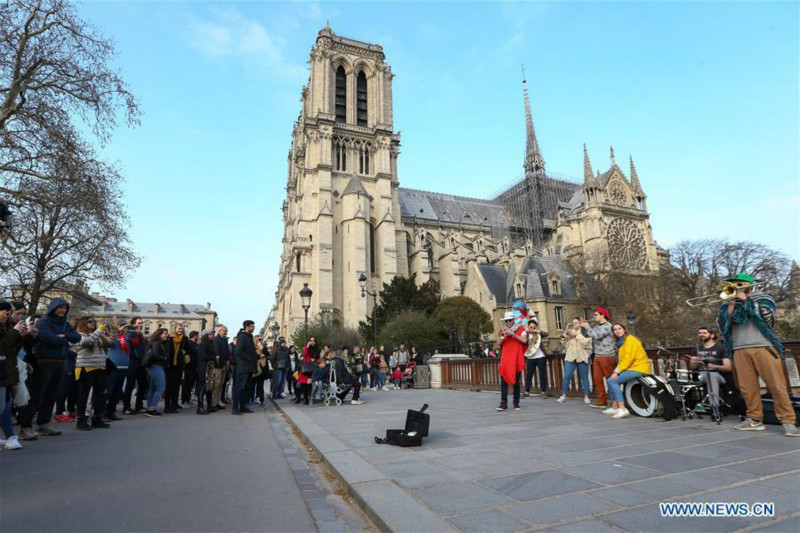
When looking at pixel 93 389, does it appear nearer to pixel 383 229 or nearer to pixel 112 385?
→ pixel 112 385

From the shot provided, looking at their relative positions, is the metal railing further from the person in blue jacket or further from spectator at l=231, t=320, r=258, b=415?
the person in blue jacket

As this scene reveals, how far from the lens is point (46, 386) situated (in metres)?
6.26

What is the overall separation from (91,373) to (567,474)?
23.9ft

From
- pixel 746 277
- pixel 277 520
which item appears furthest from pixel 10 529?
pixel 746 277

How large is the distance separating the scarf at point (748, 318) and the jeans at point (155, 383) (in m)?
10.00

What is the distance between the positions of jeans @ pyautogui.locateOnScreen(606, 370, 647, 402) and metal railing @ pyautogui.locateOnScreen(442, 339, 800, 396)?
63.2 inches

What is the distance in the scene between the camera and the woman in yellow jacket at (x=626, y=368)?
6.62m

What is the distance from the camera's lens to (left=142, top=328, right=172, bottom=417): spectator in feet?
29.3

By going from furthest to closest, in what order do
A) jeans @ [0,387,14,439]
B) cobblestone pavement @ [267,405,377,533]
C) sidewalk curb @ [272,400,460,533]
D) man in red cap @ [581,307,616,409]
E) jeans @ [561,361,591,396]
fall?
jeans @ [561,361,591,396]
man in red cap @ [581,307,616,409]
jeans @ [0,387,14,439]
cobblestone pavement @ [267,405,377,533]
sidewalk curb @ [272,400,460,533]

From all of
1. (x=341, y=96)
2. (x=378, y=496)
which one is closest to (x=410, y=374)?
(x=378, y=496)

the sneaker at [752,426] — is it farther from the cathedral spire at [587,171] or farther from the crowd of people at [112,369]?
the cathedral spire at [587,171]

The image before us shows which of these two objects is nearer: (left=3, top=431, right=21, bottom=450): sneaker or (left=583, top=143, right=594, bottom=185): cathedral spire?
(left=3, top=431, right=21, bottom=450): sneaker

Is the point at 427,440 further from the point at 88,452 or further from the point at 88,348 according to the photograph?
the point at 88,348

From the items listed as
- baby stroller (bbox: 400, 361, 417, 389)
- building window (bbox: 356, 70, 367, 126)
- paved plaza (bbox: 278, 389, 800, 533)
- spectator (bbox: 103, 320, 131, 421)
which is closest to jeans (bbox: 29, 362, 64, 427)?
spectator (bbox: 103, 320, 131, 421)
